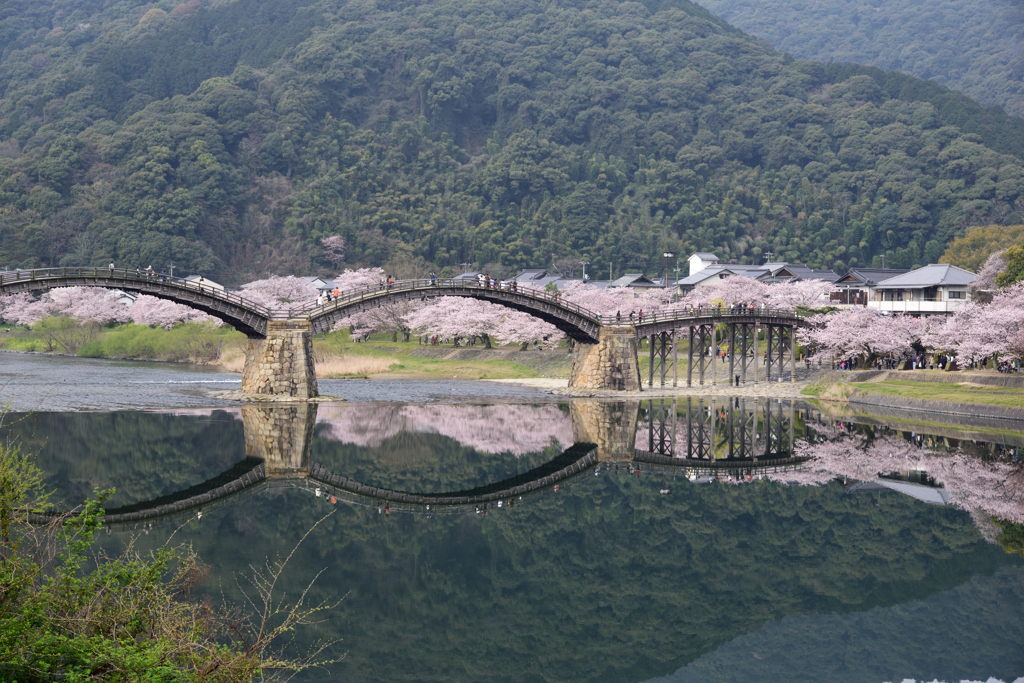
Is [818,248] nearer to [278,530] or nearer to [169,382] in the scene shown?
→ [169,382]

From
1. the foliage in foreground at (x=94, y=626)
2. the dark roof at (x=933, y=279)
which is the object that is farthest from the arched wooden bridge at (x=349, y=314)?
the foliage in foreground at (x=94, y=626)

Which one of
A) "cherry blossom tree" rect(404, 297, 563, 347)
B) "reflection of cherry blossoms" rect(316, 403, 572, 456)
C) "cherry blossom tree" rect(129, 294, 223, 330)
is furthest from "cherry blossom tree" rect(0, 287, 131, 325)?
"reflection of cherry blossoms" rect(316, 403, 572, 456)

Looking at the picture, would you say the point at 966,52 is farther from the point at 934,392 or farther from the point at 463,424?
the point at 463,424

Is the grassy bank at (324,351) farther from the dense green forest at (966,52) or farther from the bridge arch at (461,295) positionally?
the dense green forest at (966,52)

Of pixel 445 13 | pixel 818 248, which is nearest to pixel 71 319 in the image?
pixel 818 248

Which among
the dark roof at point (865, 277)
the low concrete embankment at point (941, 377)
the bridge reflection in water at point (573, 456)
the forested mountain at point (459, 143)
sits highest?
the forested mountain at point (459, 143)

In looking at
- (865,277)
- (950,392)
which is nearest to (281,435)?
(950,392)
